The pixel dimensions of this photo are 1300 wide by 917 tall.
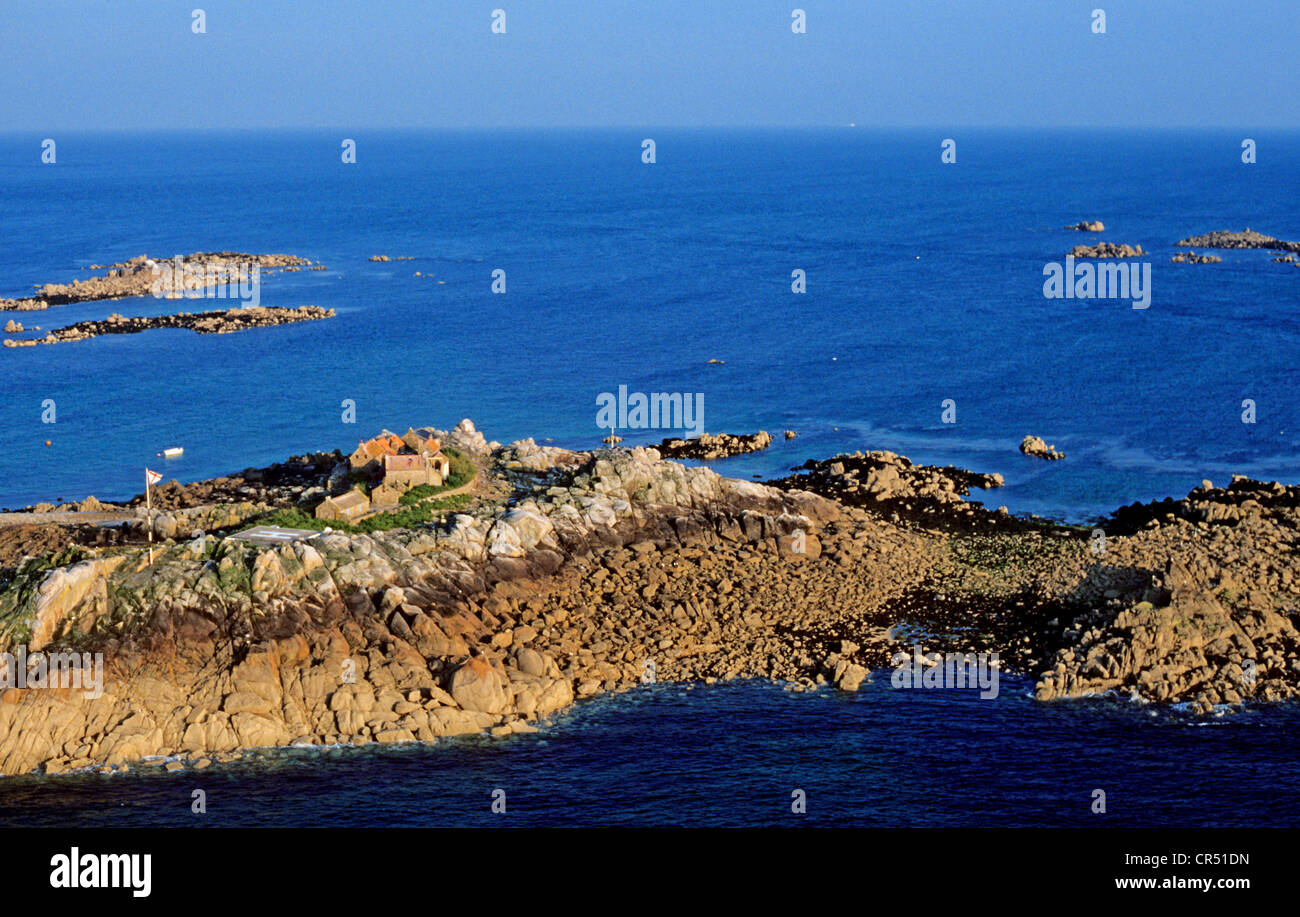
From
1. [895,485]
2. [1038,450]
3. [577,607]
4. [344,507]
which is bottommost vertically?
[577,607]

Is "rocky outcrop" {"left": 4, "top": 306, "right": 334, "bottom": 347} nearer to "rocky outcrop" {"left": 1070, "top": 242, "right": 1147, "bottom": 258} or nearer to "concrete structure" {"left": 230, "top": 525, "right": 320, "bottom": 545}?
"concrete structure" {"left": 230, "top": 525, "right": 320, "bottom": 545}

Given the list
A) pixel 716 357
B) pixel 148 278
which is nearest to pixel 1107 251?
pixel 716 357

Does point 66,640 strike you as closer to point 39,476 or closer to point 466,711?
point 466,711

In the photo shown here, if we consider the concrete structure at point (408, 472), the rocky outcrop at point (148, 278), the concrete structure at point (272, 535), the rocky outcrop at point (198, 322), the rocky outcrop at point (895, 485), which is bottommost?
the rocky outcrop at point (895, 485)

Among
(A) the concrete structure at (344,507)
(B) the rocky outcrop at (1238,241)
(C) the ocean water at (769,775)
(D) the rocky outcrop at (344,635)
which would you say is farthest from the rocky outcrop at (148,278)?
(B) the rocky outcrop at (1238,241)

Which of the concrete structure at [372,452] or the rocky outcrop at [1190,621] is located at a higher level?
the concrete structure at [372,452]

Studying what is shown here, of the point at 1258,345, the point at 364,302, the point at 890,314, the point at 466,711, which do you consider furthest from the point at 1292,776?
the point at 364,302

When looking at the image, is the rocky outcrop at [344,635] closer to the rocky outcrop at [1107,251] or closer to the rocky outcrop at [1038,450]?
the rocky outcrop at [1038,450]

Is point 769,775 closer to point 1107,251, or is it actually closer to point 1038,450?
point 1038,450
